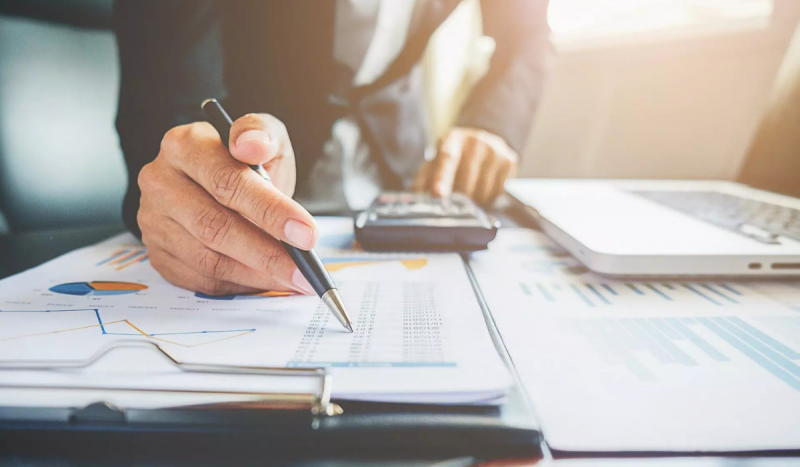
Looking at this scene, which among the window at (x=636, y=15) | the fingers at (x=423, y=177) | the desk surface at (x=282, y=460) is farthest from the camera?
the window at (x=636, y=15)

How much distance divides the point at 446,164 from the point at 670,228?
0.32 meters

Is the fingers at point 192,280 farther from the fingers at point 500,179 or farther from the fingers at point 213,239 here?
the fingers at point 500,179

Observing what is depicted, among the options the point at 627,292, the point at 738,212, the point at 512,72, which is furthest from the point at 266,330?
the point at 512,72

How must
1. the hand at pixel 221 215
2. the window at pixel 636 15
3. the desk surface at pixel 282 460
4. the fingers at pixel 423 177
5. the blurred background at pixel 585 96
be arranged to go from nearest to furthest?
the desk surface at pixel 282 460 → the hand at pixel 221 215 → the blurred background at pixel 585 96 → the fingers at pixel 423 177 → the window at pixel 636 15

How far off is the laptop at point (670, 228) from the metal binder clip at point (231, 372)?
0.23 m

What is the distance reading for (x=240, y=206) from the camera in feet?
0.90

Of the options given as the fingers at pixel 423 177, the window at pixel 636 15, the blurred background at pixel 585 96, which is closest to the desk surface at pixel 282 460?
the blurred background at pixel 585 96

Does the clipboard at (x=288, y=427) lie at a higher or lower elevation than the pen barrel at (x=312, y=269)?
lower

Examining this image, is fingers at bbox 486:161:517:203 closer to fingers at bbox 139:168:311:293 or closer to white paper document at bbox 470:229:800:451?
white paper document at bbox 470:229:800:451

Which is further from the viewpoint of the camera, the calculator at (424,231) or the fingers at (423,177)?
the fingers at (423,177)

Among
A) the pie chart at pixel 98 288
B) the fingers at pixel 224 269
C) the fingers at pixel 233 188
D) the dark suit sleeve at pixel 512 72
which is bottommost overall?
the pie chart at pixel 98 288

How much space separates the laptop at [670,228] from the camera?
0.32m

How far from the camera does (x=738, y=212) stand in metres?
0.45

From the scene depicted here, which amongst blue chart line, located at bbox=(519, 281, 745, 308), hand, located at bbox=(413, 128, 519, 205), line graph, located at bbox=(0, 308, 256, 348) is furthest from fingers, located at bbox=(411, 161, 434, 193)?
line graph, located at bbox=(0, 308, 256, 348)
